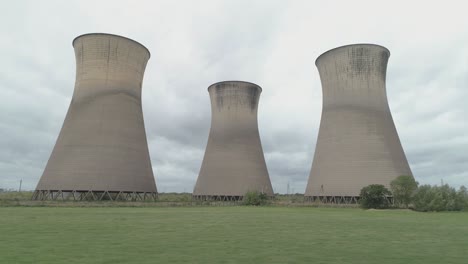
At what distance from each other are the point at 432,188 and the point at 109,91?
2289 centimetres

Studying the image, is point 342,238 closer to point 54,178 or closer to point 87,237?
point 87,237

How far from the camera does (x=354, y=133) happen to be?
2730 centimetres

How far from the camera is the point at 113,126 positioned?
25.5m

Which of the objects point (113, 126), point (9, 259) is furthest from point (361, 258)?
point (113, 126)

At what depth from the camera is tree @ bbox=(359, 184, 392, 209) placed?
23969 mm

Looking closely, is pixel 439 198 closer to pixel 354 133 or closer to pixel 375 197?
pixel 375 197

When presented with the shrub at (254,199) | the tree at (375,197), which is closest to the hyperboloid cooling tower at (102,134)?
the shrub at (254,199)

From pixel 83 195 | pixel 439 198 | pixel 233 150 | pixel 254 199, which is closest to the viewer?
pixel 439 198

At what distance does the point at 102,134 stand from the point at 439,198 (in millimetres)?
22407

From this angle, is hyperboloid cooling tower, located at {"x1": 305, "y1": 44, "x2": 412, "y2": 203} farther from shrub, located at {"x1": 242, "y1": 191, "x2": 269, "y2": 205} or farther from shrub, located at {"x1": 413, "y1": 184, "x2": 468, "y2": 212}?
shrub, located at {"x1": 242, "y1": 191, "x2": 269, "y2": 205}

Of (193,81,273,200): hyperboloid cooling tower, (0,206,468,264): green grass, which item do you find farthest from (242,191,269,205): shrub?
(0,206,468,264): green grass

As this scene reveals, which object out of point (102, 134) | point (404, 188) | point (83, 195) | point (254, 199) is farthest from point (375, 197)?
point (83, 195)

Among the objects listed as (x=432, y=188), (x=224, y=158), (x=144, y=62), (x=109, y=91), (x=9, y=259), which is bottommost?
(x=9, y=259)

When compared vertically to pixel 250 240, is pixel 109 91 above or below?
above
